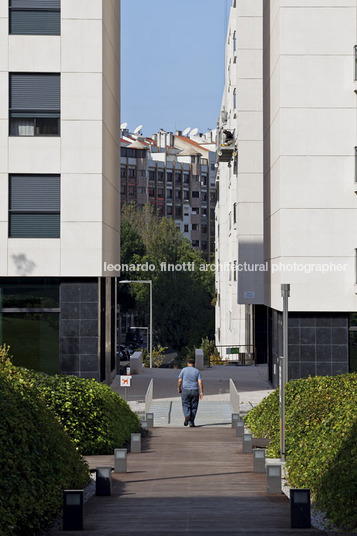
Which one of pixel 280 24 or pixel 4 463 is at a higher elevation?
pixel 280 24

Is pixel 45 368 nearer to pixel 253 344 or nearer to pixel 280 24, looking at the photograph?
pixel 280 24

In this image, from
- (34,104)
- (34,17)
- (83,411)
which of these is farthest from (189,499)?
(34,17)

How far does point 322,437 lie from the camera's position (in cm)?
1475

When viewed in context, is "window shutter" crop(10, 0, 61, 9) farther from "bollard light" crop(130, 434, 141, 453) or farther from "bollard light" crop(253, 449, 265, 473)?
"bollard light" crop(253, 449, 265, 473)

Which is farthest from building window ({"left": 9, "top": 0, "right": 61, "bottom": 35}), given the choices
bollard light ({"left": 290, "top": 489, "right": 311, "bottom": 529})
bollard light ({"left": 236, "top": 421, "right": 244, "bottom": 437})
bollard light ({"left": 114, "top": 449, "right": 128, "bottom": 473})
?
bollard light ({"left": 290, "top": 489, "right": 311, "bottom": 529})

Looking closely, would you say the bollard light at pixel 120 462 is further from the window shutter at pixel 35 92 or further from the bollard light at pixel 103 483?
the window shutter at pixel 35 92

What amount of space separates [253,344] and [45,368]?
20278 mm

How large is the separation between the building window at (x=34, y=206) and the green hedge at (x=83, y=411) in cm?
1320

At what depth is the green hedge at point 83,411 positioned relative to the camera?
1741 centimetres

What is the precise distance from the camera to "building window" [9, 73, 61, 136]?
3164cm

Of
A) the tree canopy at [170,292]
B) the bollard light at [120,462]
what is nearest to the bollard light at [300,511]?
the bollard light at [120,462]

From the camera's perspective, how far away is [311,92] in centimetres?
3077

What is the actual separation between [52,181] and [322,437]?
1909cm

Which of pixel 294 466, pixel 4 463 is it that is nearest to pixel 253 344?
pixel 294 466
